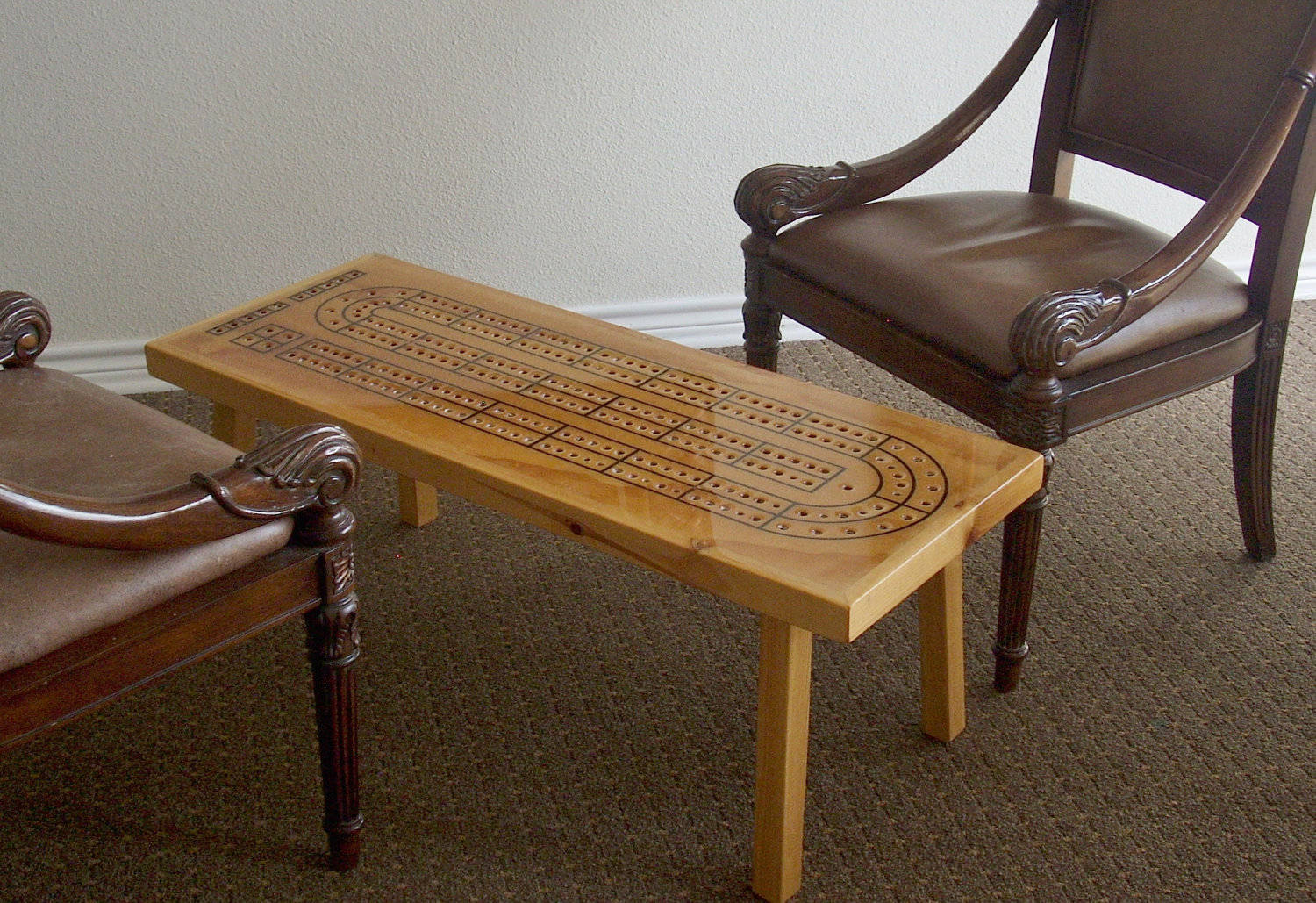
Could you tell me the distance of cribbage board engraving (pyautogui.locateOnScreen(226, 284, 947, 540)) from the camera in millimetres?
1373

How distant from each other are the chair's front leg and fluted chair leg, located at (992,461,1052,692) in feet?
2.56

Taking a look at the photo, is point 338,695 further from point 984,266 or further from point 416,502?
point 984,266

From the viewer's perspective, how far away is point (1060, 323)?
4.95ft

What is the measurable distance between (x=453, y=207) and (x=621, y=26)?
1.50 ft

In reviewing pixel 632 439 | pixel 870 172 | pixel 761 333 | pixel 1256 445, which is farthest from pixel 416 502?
pixel 1256 445

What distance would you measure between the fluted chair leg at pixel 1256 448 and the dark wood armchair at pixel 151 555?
4.01ft

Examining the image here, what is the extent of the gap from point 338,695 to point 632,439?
16.2 inches

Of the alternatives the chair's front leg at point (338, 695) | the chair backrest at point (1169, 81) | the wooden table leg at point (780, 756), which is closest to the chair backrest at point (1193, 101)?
the chair backrest at point (1169, 81)

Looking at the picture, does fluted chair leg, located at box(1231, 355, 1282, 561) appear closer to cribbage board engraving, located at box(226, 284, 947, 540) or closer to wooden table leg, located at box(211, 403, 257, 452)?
cribbage board engraving, located at box(226, 284, 947, 540)

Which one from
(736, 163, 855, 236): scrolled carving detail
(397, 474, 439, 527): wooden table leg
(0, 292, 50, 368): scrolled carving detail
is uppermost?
(736, 163, 855, 236): scrolled carving detail

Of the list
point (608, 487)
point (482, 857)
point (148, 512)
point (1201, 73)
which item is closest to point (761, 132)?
point (1201, 73)

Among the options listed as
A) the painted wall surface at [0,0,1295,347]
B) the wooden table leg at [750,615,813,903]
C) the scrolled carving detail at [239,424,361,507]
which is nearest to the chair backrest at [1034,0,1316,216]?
the painted wall surface at [0,0,1295,347]

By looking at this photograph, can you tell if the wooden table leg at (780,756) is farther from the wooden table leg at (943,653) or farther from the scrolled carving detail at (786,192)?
the scrolled carving detail at (786,192)

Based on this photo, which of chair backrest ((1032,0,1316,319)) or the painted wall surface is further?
the painted wall surface
